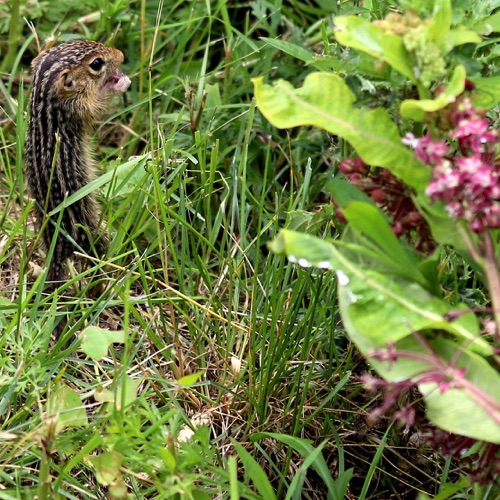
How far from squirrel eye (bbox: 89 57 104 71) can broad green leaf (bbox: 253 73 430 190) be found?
2204 mm

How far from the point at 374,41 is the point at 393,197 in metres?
0.39

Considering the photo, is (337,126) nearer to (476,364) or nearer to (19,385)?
(476,364)

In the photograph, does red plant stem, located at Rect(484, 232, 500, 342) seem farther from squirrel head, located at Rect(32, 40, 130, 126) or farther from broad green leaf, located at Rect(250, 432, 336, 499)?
squirrel head, located at Rect(32, 40, 130, 126)

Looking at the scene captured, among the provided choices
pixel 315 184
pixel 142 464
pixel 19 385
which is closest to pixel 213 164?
pixel 315 184

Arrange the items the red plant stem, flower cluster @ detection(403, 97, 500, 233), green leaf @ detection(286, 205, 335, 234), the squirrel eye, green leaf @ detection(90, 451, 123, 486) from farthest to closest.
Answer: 1. the squirrel eye
2. green leaf @ detection(286, 205, 335, 234)
3. green leaf @ detection(90, 451, 123, 486)
4. the red plant stem
5. flower cluster @ detection(403, 97, 500, 233)

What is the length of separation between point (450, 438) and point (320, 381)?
37.4 inches

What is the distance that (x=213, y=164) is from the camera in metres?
3.52

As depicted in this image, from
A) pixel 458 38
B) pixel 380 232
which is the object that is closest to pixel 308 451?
pixel 380 232

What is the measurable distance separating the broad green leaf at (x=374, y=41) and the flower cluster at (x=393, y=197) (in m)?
0.27

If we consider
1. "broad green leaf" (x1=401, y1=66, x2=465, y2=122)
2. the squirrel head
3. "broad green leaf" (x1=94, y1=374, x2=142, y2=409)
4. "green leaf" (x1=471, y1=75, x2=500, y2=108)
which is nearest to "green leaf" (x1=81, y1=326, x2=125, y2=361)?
"broad green leaf" (x1=94, y1=374, x2=142, y2=409)

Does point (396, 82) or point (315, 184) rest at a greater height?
point (396, 82)

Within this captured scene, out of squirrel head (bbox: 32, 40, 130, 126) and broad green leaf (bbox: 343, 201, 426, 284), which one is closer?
broad green leaf (bbox: 343, 201, 426, 284)

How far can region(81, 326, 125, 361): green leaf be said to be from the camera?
9.01 ft

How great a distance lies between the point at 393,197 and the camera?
2.39 metres
